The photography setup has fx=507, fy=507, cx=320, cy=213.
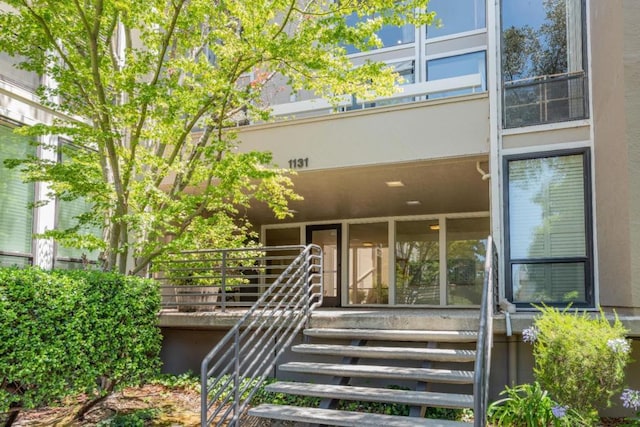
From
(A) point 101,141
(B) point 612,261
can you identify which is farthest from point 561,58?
(A) point 101,141

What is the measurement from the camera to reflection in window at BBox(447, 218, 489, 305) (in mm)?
11531

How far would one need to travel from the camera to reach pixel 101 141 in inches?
236

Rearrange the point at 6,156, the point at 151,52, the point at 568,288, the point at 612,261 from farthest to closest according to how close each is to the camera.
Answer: the point at 6,156, the point at 151,52, the point at 568,288, the point at 612,261

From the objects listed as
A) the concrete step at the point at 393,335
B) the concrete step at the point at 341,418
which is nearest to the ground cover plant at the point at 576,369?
the concrete step at the point at 393,335

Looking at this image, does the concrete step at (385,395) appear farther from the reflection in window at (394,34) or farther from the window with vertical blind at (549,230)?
the reflection in window at (394,34)

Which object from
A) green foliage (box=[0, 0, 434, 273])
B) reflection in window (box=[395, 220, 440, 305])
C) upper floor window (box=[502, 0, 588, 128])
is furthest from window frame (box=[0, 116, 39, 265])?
reflection in window (box=[395, 220, 440, 305])

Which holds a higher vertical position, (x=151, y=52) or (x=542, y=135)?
(x=151, y=52)

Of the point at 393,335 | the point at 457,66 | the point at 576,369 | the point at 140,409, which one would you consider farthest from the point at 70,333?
the point at 457,66

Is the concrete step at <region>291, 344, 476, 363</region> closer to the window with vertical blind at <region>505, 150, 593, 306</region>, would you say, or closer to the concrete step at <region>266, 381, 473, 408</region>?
the concrete step at <region>266, 381, 473, 408</region>

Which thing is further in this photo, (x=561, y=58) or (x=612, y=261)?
(x=561, y=58)

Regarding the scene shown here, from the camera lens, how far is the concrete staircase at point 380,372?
4.48m

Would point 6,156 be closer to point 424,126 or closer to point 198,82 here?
point 198,82

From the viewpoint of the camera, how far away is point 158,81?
20.3 feet

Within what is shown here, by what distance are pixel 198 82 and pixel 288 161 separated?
2.07m
